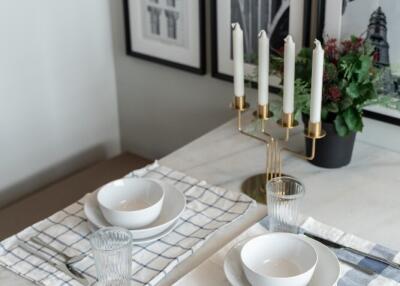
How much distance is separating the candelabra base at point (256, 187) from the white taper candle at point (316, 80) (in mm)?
229

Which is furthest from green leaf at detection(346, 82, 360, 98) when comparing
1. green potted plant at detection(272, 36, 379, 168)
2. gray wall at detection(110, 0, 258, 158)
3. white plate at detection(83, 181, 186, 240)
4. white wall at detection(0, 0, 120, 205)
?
white wall at detection(0, 0, 120, 205)

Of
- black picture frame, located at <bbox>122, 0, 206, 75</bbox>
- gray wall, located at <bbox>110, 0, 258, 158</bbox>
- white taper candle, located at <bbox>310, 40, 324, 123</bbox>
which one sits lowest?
gray wall, located at <bbox>110, 0, 258, 158</bbox>

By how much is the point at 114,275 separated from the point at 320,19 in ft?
2.86

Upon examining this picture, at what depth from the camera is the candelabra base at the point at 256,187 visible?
1.48m

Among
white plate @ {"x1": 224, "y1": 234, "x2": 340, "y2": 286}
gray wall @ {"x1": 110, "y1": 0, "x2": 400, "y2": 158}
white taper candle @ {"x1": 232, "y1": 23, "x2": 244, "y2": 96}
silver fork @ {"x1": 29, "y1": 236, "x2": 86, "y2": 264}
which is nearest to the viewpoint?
white plate @ {"x1": 224, "y1": 234, "x2": 340, "y2": 286}

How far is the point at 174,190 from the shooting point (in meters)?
1.43

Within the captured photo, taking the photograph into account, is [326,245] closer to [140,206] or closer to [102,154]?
[140,206]

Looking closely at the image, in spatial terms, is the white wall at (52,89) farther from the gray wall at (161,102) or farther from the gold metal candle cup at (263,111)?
the gold metal candle cup at (263,111)

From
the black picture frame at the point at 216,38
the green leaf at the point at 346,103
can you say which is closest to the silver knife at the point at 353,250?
the green leaf at the point at 346,103

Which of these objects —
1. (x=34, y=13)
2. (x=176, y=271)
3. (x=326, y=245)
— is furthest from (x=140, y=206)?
(x=34, y=13)

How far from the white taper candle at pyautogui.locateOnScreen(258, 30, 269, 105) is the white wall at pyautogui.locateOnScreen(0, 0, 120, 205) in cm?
90

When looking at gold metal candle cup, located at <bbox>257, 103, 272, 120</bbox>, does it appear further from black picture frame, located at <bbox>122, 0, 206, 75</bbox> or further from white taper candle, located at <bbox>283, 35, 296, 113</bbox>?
black picture frame, located at <bbox>122, 0, 206, 75</bbox>

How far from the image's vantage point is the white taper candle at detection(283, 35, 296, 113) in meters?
1.30

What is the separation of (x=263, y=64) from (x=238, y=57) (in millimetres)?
62
